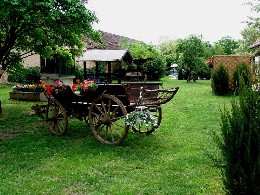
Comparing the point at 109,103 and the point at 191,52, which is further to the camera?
the point at 191,52

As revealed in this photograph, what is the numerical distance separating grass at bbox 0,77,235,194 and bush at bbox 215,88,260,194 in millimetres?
495

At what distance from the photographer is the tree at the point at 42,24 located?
27.1ft

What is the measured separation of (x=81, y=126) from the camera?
30.9ft

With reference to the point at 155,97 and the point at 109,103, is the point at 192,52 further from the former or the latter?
the point at 109,103

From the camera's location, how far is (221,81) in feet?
56.3

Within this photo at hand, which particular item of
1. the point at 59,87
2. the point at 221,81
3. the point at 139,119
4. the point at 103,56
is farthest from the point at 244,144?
the point at 103,56

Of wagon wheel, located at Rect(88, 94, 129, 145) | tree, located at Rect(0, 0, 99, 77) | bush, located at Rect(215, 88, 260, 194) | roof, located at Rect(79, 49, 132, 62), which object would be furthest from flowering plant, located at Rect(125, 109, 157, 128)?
roof, located at Rect(79, 49, 132, 62)

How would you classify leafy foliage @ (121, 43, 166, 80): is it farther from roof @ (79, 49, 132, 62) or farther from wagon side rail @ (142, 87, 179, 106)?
wagon side rail @ (142, 87, 179, 106)

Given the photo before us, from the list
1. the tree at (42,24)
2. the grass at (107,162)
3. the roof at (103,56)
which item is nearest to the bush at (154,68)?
the roof at (103,56)

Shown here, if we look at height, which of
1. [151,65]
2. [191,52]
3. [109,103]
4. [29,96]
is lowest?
[29,96]

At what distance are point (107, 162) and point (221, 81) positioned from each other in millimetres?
12389

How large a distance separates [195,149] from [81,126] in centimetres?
377

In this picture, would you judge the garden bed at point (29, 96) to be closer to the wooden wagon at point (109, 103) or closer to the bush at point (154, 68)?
the wooden wagon at point (109, 103)

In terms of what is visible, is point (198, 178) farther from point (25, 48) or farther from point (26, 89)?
point (26, 89)
